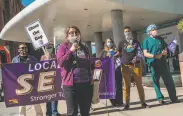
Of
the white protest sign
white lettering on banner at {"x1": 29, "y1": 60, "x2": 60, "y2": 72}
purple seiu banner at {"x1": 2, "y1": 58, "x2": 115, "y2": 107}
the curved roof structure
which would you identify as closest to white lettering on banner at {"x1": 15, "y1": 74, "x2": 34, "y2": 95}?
purple seiu banner at {"x1": 2, "y1": 58, "x2": 115, "y2": 107}

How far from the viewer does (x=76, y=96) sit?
5.00m

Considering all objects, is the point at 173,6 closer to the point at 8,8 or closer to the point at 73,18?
the point at 73,18

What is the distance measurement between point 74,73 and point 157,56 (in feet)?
11.4

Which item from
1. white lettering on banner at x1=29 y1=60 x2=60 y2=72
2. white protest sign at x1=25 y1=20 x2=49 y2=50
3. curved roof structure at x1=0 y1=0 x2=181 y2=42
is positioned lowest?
white lettering on banner at x1=29 y1=60 x2=60 y2=72

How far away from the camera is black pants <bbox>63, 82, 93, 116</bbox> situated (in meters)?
4.95

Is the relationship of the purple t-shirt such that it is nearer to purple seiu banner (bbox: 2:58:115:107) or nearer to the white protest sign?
purple seiu banner (bbox: 2:58:115:107)

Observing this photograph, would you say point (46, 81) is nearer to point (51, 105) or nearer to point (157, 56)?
point (51, 105)

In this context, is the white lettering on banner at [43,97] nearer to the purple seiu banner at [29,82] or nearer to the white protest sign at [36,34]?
the purple seiu banner at [29,82]

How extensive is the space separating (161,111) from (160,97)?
838 millimetres

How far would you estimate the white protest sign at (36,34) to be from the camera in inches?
336

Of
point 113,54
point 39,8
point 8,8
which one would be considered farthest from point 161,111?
Answer: point 8,8

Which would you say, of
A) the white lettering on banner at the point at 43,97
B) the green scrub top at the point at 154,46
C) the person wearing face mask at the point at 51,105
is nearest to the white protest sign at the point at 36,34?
the person wearing face mask at the point at 51,105

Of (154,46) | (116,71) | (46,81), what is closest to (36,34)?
(46,81)

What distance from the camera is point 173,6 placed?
53.7 feet
